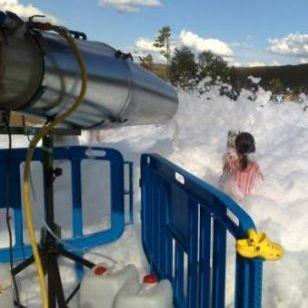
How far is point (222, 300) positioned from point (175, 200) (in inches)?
34.6

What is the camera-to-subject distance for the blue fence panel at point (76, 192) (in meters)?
3.70

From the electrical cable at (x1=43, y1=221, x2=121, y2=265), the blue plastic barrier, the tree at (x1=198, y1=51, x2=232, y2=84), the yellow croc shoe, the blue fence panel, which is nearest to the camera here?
the yellow croc shoe

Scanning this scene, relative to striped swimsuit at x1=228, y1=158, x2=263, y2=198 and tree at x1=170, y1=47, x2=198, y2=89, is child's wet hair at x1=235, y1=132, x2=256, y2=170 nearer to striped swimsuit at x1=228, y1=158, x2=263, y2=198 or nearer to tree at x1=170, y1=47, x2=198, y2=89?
striped swimsuit at x1=228, y1=158, x2=263, y2=198

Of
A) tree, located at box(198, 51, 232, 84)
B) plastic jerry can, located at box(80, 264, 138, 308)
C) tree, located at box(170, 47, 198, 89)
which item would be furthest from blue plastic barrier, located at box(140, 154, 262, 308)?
tree, located at box(198, 51, 232, 84)

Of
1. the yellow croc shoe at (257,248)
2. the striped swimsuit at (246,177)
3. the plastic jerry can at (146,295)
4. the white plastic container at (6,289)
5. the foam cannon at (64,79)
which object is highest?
the foam cannon at (64,79)

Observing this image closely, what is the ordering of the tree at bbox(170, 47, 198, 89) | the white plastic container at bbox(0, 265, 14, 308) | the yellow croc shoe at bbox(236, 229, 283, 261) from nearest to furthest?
the yellow croc shoe at bbox(236, 229, 283, 261)
the white plastic container at bbox(0, 265, 14, 308)
the tree at bbox(170, 47, 198, 89)

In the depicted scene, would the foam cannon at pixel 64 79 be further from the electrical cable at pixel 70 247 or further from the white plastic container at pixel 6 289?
the white plastic container at pixel 6 289

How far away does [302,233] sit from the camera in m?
4.40

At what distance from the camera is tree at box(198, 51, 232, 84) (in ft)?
135

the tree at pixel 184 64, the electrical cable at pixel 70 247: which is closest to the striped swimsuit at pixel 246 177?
the electrical cable at pixel 70 247

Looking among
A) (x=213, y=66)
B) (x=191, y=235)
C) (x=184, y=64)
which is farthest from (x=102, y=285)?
(x=213, y=66)

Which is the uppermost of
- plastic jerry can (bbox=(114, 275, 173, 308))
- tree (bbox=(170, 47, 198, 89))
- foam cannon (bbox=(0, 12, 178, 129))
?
tree (bbox=(170, 47, 198, 89))

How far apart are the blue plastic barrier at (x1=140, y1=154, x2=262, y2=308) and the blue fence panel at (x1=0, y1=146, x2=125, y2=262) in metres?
0.19

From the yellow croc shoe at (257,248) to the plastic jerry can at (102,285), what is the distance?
1.33 m
